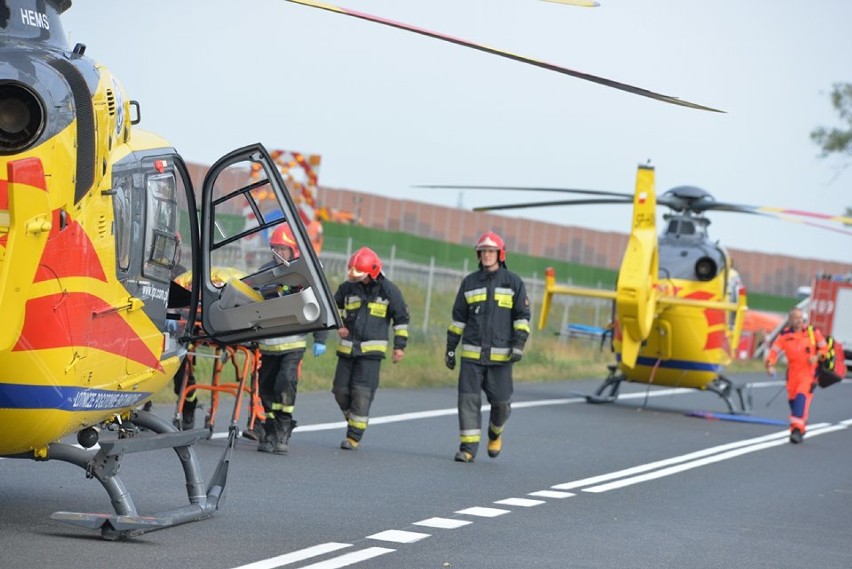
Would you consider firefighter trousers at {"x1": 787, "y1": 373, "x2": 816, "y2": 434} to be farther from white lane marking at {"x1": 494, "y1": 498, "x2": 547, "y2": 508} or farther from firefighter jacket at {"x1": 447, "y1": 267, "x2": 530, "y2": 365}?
white lane marking at {"x1": 494, "y1": 498, "x2": 547, "y2": 508}

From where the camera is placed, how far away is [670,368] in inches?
922

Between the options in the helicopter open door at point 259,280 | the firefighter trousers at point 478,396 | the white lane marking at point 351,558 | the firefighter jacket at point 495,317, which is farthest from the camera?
the firefighter jacket at point 495,317

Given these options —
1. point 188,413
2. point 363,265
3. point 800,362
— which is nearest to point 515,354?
point 363,265

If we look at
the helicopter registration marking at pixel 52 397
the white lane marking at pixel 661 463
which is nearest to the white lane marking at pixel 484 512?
the white lane marking at pixel 661 463

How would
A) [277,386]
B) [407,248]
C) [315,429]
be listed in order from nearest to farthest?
[277,386], [315,429], [407,248]

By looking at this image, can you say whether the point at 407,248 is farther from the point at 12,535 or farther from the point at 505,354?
the point at 12,535

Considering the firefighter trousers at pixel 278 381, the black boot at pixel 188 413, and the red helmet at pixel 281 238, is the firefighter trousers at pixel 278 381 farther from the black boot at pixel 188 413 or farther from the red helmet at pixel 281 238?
the red helmet at pixel 281 238

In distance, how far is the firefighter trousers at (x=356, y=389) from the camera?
14.8 metres

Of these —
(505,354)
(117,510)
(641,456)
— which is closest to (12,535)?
(117,510)

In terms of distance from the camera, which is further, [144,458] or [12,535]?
[144,458]

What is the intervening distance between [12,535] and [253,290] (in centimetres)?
200

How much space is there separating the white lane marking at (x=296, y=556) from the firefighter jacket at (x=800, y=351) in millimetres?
12211

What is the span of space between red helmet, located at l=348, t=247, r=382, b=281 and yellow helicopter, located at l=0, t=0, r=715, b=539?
4903 mm

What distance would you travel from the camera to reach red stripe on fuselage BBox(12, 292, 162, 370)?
284 inches
